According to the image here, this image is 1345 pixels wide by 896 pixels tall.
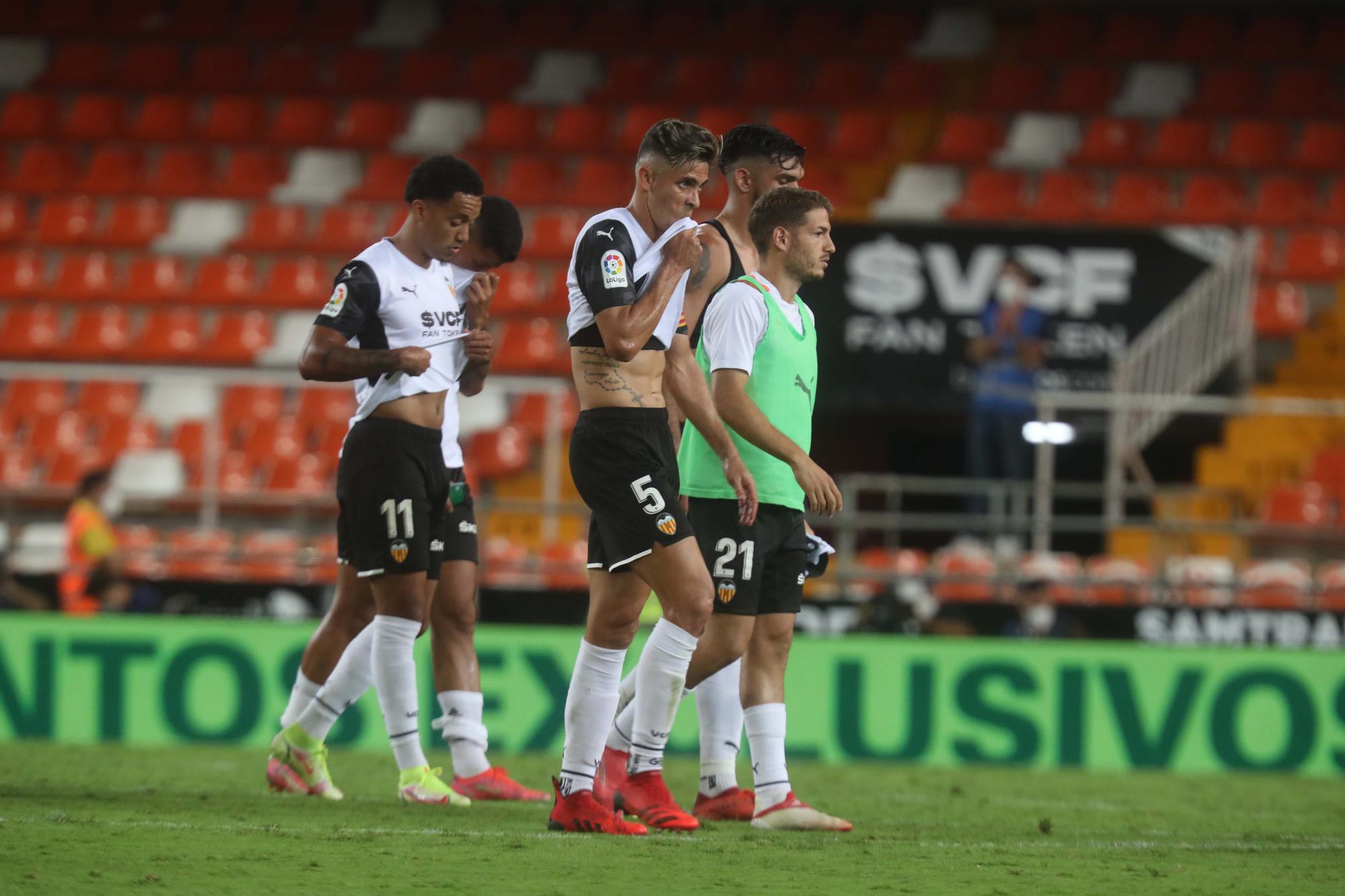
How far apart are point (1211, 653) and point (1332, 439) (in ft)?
19.3

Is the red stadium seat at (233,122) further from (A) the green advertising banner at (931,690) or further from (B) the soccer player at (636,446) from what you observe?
(B) the soccer player at (636,446)

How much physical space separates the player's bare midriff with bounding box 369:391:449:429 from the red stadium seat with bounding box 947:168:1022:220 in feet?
39.2

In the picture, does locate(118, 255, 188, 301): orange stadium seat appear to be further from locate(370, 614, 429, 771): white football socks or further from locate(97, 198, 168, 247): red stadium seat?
locate(370, 614, 429, 771): white football socks

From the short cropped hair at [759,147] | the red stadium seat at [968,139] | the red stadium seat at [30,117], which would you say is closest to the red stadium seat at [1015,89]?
the red stadium seat at [968,139]

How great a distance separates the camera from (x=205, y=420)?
41.5 feet

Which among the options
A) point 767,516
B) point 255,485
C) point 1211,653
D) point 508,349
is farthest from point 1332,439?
point 767,516

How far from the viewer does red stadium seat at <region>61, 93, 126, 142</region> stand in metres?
19.6

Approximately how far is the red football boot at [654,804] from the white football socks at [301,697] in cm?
133

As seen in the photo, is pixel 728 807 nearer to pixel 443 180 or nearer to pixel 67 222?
pixel 443 180

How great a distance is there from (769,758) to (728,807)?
42 cm

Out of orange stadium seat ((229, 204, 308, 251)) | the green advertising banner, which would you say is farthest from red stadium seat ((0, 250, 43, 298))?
the green advertising banner

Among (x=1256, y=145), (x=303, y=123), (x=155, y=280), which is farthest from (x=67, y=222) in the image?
(x=1256, y=145)

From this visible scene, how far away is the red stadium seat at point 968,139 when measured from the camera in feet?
61.0

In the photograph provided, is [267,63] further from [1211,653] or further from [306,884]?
[306,884]
